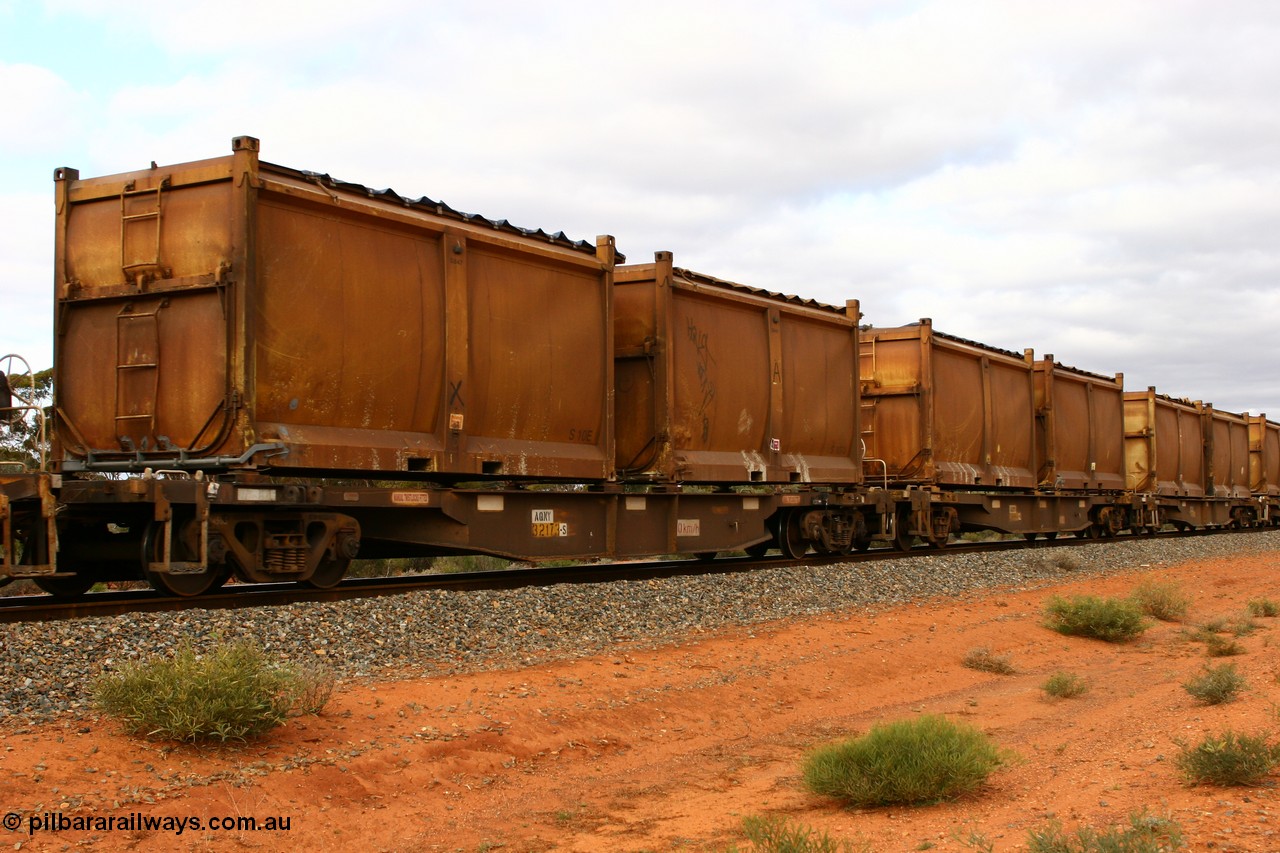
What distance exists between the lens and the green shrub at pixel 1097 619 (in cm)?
1262

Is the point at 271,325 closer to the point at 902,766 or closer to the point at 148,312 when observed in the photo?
the point at 148,312

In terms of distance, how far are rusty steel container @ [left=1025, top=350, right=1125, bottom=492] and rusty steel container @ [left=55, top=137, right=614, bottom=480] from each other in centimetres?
1627

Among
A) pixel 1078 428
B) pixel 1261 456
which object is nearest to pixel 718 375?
pixel 1078 428

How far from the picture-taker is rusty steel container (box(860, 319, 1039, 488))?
758 inches

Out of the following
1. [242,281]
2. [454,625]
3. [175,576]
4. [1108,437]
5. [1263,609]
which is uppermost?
[242,281]

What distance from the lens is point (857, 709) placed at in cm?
900

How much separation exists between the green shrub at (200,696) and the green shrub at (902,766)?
3211mm

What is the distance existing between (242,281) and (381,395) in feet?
5.84

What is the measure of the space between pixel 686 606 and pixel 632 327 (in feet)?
13.4

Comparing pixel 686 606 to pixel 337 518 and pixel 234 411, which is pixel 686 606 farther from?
pixel 234 411

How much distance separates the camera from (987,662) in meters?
10.7

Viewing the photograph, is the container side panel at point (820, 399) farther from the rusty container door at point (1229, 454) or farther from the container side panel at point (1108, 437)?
the rusty container door at point (1229, 454)

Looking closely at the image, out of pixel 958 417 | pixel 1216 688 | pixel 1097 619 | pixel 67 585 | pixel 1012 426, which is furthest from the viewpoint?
pixel 1012 426

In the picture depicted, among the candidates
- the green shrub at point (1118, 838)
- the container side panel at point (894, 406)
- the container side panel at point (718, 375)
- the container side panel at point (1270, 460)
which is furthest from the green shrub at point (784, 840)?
the container side panel at point (1270, 460)
